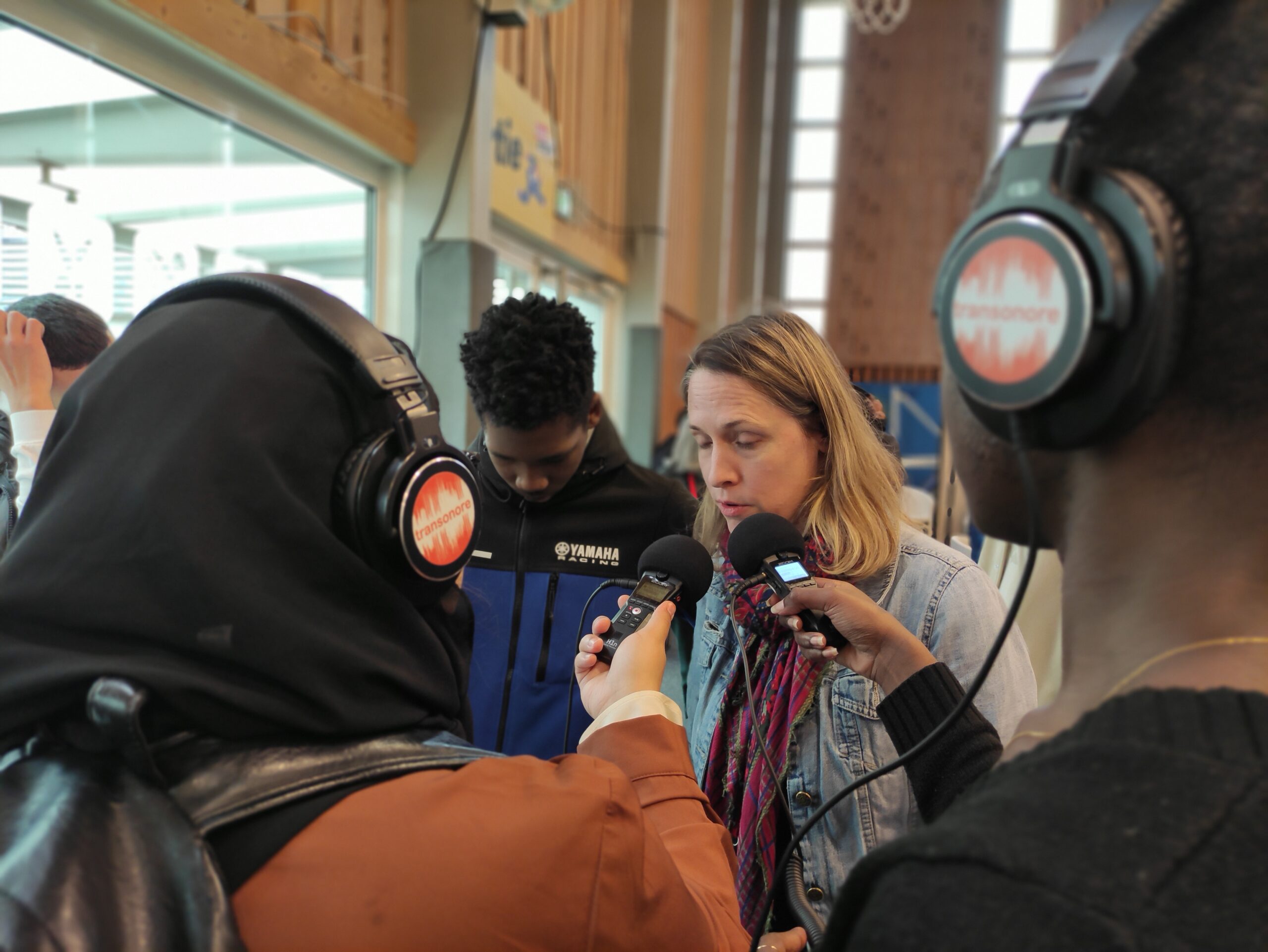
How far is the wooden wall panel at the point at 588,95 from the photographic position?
4.86 m

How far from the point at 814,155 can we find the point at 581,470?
29.4ft

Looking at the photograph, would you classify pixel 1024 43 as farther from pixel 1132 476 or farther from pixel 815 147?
pixel 1132 476

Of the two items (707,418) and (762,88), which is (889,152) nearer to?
(762,88)

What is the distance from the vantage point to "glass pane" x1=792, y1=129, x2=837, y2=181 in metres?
9.78

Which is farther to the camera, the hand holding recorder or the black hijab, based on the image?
the hand holding recorder

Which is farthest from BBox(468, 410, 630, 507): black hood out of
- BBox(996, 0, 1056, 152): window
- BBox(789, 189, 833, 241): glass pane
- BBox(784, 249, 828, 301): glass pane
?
BBox(996, 0, 1056, 152): window

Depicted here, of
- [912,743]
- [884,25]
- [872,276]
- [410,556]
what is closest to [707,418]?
[912,743]

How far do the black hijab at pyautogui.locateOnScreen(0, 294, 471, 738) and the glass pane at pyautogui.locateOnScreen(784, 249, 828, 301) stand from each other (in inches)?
376

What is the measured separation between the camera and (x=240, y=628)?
679 millimetres

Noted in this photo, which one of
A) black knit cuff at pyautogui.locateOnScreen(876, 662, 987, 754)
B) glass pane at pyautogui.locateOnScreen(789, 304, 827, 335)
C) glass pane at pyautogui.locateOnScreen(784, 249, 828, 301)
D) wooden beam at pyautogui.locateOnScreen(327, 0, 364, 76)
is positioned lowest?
black knit cuff at pyautogui.locateOnScreen(876, 662, 987, 754)

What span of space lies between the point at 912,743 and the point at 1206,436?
530mm

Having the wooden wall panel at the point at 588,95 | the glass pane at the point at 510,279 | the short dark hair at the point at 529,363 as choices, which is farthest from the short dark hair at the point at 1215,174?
the wooden wall panel at the point at 588,95

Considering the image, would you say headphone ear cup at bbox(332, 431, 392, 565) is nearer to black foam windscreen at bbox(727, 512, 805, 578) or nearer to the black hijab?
the black hijab

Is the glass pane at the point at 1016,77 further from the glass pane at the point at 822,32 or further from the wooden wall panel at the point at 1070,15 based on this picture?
the glass pane at the point at 822,32
